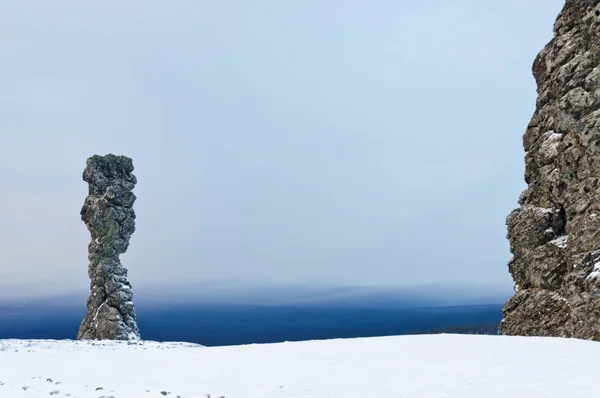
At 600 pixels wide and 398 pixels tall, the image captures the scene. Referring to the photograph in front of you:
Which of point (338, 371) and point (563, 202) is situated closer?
point (338, 371)

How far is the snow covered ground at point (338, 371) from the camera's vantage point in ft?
42.5

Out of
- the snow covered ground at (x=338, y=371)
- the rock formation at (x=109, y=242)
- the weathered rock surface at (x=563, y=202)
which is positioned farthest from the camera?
the rock formation at (x=109, y=242)

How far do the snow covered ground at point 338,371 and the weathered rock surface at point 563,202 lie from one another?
337 inches

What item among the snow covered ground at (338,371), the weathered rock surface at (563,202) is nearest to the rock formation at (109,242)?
the snow covered ground at (338,371)

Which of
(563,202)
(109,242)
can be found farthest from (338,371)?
(109,242)

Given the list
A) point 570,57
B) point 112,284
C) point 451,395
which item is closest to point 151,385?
point 451,395

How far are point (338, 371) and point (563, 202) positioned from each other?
865 inches

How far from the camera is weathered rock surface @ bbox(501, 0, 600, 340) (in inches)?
1085

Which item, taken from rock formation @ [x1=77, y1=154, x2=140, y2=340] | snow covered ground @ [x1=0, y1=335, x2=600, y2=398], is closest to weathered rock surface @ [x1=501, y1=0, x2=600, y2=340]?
snow covered ground @ [x1=0, y1=335, x2=600, y2=398]

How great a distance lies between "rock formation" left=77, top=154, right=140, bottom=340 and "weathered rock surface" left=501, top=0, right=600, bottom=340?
114 feet

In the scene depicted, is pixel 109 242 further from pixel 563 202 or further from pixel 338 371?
pixel 563 202

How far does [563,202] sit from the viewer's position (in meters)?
30.5

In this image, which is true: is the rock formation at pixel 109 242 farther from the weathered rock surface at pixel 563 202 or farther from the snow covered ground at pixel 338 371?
the weathered rock surface at pixel 563 202

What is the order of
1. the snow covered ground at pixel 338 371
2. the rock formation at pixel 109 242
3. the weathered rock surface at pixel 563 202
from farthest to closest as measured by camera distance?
the rock formation at pixel 109 242 → the weathered rock surface at pixel 563 202 → the snow covered ground at pixel 338 371
